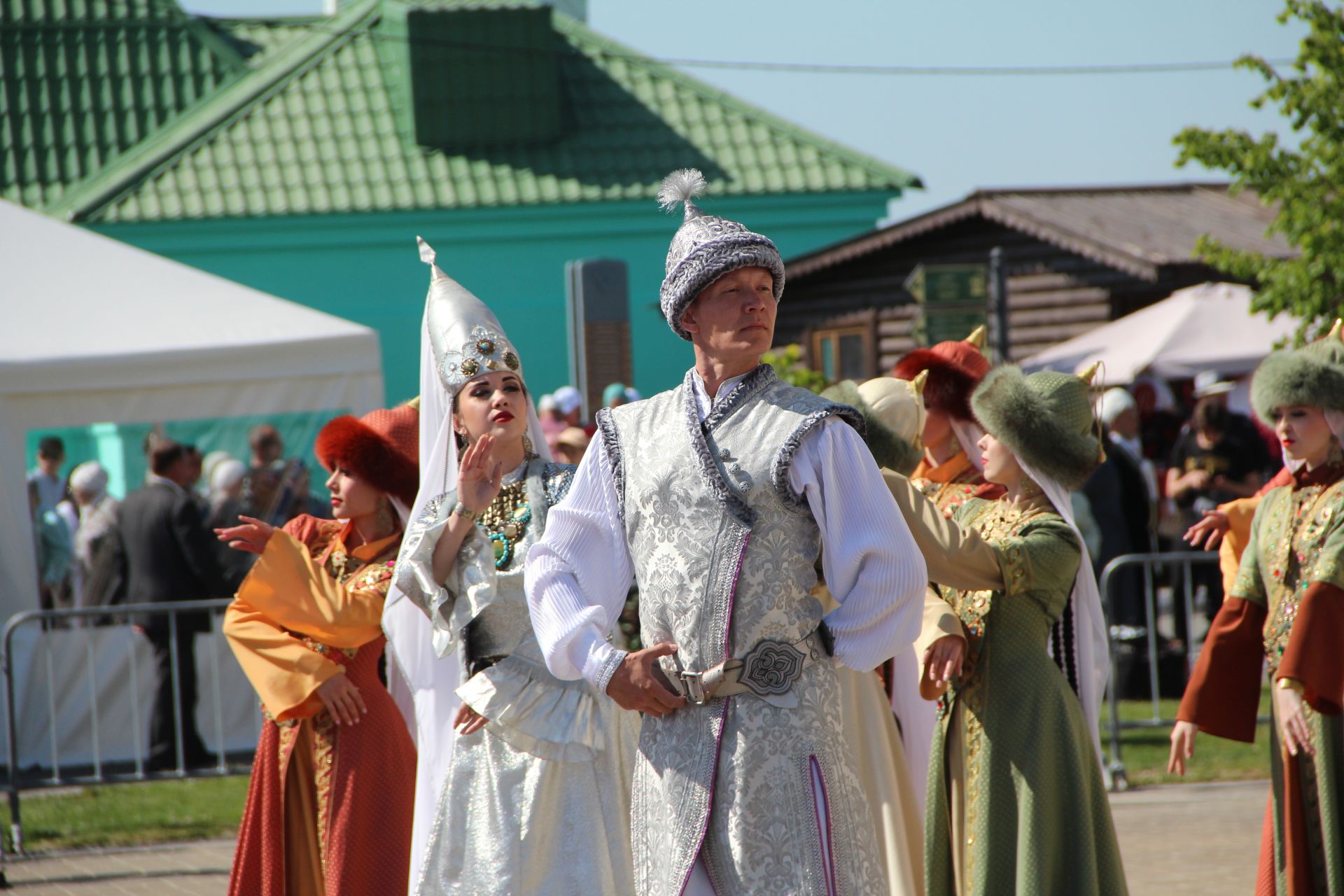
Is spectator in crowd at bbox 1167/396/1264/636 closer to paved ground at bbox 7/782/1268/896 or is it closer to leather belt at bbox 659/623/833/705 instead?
paved ground at bbox 7/782/1268/896

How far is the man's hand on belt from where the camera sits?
3053 mm

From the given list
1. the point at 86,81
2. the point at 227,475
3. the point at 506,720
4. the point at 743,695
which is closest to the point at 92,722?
the point at 227,475

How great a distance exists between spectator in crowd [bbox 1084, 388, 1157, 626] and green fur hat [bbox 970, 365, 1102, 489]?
481 cm

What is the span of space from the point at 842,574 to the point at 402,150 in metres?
17.1

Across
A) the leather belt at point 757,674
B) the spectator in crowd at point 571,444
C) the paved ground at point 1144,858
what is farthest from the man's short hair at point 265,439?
the leather belt at point 757,674

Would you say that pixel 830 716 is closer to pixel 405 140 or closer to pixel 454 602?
pixel 454 602

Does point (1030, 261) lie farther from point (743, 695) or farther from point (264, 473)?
point (743, 695)

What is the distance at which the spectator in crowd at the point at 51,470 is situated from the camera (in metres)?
10.1

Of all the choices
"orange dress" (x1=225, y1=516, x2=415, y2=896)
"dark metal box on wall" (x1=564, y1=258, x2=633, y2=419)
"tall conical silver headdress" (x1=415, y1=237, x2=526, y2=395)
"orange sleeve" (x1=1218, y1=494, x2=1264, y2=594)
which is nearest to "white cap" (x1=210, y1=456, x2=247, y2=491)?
"dark metal box on wall" (x1=564, y1=258, x2=633, y2=419)

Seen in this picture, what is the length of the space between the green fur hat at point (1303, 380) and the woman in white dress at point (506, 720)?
1.83 m

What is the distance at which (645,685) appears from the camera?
120 inches

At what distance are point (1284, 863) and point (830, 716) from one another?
189 centimetres

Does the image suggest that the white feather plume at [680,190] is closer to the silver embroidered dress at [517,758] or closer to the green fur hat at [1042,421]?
the silver embroidered dress at [517,758]

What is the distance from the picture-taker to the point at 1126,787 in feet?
25.3
